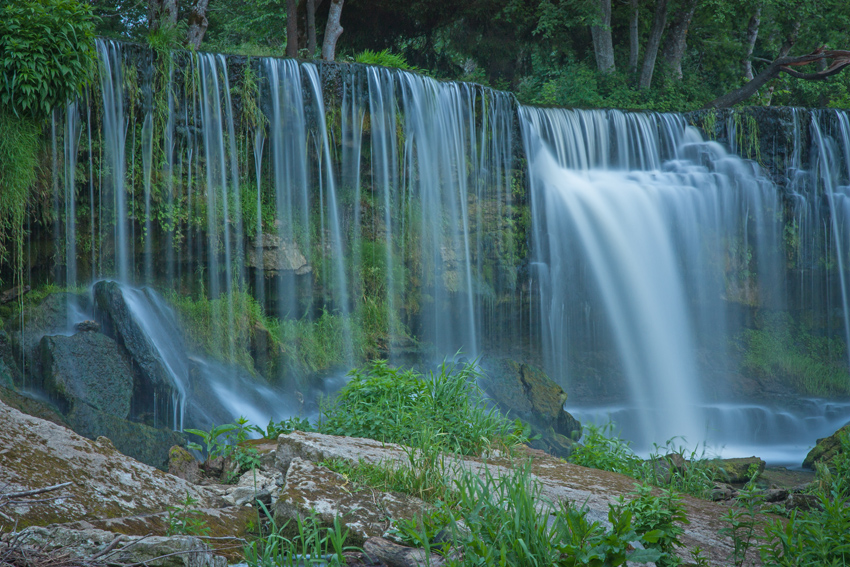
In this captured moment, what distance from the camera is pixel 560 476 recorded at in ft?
13.8

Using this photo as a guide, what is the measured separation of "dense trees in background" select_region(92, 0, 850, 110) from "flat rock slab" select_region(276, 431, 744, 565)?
12.6 metres

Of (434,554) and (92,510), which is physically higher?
(92,510)

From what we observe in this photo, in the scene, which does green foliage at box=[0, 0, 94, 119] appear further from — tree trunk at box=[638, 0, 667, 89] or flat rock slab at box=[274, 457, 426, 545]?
tree trunk at box=[638, 0, 667, 89]

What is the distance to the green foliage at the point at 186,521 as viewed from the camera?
287 centimetres

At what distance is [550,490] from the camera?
3773mm

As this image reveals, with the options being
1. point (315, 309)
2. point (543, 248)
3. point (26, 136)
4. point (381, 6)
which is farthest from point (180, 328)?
point (381, 6)

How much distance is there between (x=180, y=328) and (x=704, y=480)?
7.22 meters

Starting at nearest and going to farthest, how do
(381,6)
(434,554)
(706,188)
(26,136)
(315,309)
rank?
1. (434,554)
2. (26,136)
3. (315,309)
4. (706,188)
5. (381,6)

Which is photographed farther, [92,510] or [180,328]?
[180,328]

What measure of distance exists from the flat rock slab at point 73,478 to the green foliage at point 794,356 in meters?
13.8

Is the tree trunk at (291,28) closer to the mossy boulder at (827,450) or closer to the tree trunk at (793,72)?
the tree trunk at (793,72)

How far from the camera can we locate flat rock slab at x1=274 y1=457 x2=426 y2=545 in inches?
119

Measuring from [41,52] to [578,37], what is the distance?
15.1 meters

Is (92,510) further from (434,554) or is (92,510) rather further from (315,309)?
(315,309)
